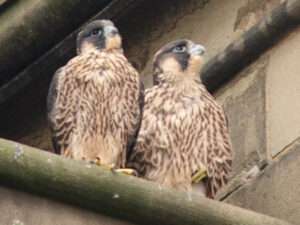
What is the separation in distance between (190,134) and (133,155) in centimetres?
42

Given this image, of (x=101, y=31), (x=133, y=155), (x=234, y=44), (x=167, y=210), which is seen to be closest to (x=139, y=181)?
(x=167, y=210)

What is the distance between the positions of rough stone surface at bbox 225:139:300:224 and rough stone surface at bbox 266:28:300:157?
150 mm

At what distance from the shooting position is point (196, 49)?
913 cm

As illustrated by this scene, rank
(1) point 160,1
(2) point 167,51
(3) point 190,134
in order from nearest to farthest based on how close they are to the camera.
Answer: (3) point 190,134, (2) point 167,51, (1) point 160,1

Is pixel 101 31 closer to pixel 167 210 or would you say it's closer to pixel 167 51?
pixel 167 51

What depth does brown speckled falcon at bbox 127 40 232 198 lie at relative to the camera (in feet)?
28.0

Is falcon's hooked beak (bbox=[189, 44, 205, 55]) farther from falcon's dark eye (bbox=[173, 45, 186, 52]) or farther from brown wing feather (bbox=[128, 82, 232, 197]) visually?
brown wing feather (bbox=[128, 82, 232, 197])

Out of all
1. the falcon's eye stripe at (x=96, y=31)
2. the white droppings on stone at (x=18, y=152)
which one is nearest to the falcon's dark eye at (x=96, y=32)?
the falcon's eye stripe at (x=96, y=31)

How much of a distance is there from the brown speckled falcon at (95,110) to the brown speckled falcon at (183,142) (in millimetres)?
230

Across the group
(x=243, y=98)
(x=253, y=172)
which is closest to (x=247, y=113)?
(x=243, y=98)

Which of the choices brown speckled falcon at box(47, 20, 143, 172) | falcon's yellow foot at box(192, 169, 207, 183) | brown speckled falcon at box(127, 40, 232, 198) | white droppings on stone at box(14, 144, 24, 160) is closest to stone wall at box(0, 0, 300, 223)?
brown speckled falcon at box(127, 40, 232, 198)

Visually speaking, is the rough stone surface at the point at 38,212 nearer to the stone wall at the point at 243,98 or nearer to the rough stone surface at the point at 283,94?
the stone wall at the point at 243,98

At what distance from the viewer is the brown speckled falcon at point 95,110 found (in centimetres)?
826

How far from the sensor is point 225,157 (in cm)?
867
